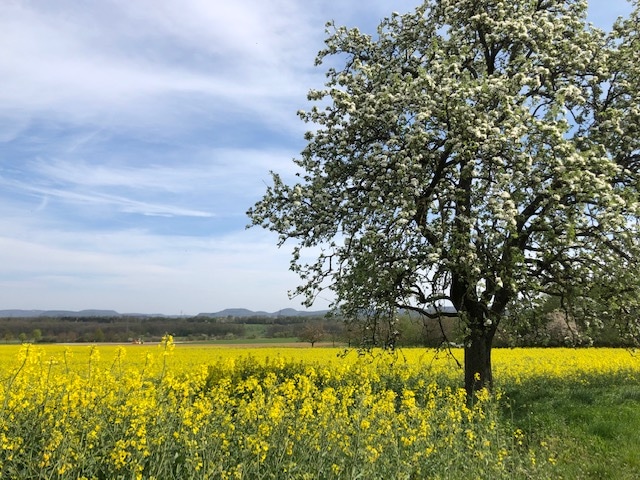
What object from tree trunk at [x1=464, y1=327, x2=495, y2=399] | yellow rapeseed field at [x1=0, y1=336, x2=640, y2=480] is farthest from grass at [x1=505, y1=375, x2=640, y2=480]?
yellow rapeseed field at [x1=0, y1=336, x2=640, y2=480]

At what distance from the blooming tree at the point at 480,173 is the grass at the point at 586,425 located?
1.88 metres

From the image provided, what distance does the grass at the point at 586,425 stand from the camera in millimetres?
9617

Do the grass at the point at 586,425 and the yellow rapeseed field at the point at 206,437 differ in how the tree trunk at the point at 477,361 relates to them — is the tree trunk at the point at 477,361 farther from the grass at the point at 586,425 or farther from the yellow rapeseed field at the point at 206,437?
the yellow rapeseed field at the point at 206,437

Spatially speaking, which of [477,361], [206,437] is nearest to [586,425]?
[477,361]

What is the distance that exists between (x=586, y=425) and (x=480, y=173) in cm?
634

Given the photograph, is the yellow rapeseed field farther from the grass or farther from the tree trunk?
the tree trunk

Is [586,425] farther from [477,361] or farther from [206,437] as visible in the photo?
[206,437]

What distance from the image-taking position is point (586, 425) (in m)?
12.2

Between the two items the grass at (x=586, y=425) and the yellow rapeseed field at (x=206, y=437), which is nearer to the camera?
the yellow rapeseed field at (x=206, y=437)

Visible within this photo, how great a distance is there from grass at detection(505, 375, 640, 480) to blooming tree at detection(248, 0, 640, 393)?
1.88 meters

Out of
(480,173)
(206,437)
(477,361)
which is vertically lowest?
(206,437)

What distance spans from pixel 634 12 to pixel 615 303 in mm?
9196

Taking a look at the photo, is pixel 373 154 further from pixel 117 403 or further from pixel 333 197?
pixel 117 403

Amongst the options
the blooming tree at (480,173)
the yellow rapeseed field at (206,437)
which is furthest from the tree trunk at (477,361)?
the yellow rapeseed field at (206,437)
